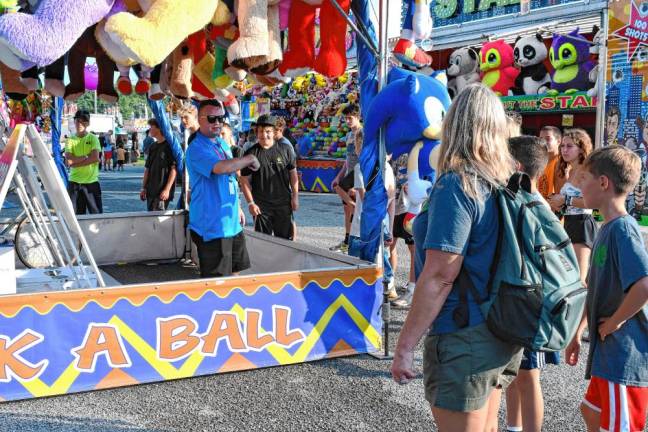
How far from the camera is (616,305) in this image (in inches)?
94.3

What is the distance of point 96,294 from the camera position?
12.3 ft

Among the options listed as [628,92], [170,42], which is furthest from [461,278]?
[628,92]

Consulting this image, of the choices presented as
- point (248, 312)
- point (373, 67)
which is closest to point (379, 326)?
point (248, 312)

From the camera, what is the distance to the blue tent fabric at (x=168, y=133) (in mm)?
7762

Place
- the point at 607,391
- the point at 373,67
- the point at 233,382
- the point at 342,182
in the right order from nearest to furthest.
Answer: the point at 607,391, the point at 233,382, the point at 373,67, the point at 342,182

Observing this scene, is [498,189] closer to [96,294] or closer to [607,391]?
[607,391]

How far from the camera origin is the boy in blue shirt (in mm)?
2314

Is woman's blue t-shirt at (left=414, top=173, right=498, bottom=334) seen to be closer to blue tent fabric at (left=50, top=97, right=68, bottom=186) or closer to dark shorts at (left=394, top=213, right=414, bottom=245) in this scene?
dark shorts at (left=394, top=213, right=414, bottom=245)

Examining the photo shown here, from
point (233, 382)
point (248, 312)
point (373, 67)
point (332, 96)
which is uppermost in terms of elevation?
point (332, 96)

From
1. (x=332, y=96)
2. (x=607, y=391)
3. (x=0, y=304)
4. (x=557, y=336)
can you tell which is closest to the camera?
(x=557, y=336)

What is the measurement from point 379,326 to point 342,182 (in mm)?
3540

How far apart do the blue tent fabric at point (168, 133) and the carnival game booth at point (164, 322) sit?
273 cm

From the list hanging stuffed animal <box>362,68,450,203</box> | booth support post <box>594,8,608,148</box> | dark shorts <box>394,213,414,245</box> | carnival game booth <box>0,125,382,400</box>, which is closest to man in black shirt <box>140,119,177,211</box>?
carnival game booth <box>0,125,382,400</box>

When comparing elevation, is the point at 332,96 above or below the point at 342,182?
above
